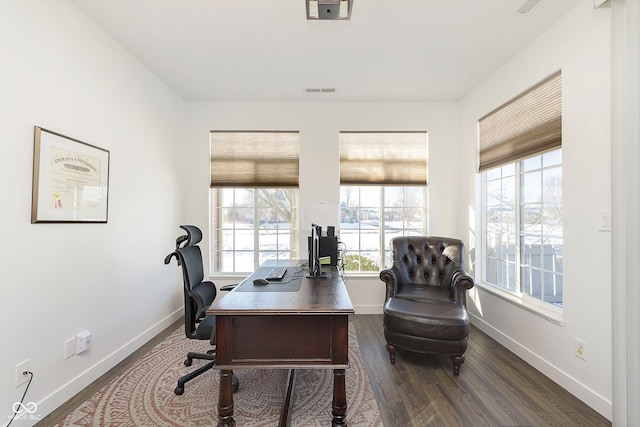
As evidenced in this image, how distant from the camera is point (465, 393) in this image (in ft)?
7.16

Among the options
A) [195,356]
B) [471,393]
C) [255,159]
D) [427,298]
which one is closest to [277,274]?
[195,356]

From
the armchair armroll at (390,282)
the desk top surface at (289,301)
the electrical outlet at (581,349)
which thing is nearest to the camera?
the desk top surface at (289,301)

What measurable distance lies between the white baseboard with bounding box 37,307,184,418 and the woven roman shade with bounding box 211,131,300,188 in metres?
1.99

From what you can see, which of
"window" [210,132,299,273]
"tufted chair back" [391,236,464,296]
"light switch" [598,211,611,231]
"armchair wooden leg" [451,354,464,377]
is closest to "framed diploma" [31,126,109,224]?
"window" [210,132,299,273]

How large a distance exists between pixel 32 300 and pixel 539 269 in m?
4.10

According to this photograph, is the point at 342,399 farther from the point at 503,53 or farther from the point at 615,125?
the point at 503,53

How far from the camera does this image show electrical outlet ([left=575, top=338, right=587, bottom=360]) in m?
2.10

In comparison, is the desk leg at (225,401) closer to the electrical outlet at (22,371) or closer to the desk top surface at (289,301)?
the desk top surface at (289,301)

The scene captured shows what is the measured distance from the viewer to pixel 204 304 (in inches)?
87.7

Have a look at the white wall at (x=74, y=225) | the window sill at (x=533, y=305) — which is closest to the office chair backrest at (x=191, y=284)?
the white wall at (x=74, y=225)

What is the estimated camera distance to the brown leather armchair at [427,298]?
245 centimetres

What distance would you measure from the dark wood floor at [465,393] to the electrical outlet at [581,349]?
0.32m

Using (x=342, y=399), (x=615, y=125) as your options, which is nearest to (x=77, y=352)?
(x=342, y=399)

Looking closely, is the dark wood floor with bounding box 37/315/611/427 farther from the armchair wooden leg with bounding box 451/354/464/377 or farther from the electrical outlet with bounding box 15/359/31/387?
the electrical outlet with bounding box 15/359/31/387
